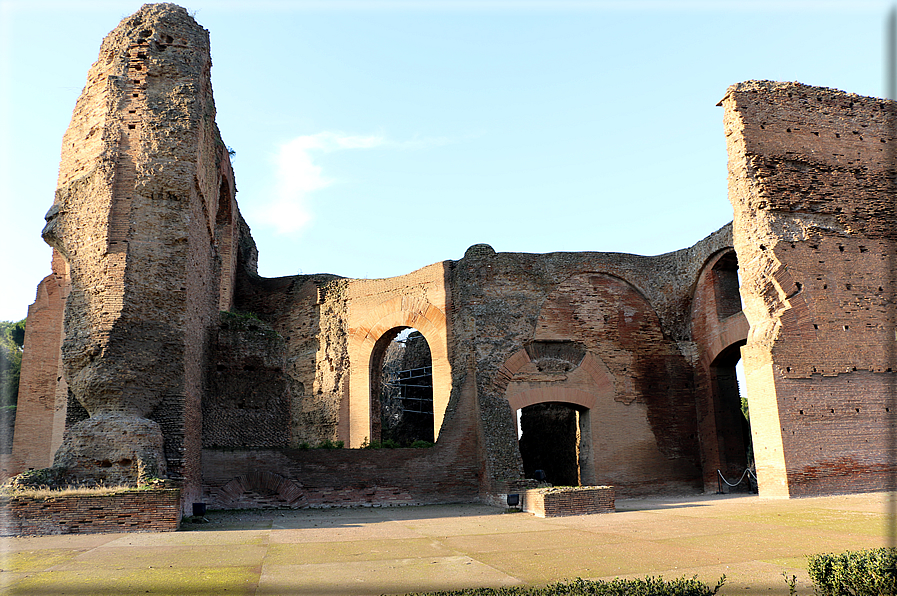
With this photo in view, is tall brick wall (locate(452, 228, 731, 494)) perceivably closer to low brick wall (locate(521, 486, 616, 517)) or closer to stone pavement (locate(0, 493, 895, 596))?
low brick wall (locate(521, 486, 616, 517))

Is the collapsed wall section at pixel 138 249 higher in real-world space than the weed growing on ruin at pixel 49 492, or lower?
higher

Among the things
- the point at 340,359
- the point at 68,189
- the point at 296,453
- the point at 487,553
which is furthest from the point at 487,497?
the point at 68,189

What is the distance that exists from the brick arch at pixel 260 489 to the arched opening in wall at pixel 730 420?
8.49 meters

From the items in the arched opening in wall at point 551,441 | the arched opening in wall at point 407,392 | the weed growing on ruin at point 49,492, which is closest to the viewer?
the weed growing on ruin at point 49,492

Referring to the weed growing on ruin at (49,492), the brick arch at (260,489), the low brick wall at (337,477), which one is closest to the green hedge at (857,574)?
the weed growing on ruin at (49,492)

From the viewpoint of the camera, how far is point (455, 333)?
13.6m

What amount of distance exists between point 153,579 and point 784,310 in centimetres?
996

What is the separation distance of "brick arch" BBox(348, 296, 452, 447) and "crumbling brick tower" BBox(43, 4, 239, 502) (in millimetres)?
4126

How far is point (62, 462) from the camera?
840 centimetres

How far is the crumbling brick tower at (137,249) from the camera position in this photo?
8977 millimetres

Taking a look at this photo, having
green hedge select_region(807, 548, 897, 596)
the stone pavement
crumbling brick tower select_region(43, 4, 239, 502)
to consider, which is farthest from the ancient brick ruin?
green hedge select_region(807, 548, 897, 596)

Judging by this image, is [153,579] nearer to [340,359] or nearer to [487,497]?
[487,497]

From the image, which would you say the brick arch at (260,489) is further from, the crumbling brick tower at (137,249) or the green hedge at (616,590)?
the green hedge at (616,590)

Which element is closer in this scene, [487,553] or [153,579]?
Answer: [153,579]
